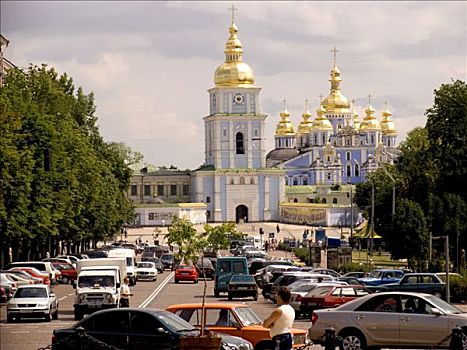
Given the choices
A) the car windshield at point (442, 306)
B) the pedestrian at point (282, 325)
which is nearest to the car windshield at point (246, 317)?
the car windshield at point (442, 306)

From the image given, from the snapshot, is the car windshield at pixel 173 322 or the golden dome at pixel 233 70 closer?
the car windshield at pixel 173 322

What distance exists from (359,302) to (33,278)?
26.3m

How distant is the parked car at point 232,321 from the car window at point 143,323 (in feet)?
4.75

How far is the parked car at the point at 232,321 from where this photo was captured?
86.7ft

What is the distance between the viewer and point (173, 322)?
988 inches

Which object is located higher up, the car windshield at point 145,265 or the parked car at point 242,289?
the car windshield at point 145,265

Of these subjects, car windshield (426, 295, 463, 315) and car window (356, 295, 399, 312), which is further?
car windshield (426, 295, 463, 315)

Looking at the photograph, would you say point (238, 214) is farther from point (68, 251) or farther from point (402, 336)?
point (402, 336)

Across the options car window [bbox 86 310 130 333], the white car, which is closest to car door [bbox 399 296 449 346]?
car window [bbox 86 310 130 333]

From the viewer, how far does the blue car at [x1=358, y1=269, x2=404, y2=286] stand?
51.0 meters

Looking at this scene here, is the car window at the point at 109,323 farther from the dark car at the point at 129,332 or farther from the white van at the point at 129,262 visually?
the white van at the point at 129,262

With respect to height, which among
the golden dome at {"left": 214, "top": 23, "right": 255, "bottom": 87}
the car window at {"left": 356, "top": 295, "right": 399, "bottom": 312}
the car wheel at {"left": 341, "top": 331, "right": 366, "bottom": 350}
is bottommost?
the car wheel at {"left": 341, "top": 331, "right": 366, "bottom": 350}

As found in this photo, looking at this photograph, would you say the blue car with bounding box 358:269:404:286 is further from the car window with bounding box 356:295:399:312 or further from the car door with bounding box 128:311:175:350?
the car door with bounding box 128:311:175:350

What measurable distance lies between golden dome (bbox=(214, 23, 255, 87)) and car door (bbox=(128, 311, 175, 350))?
555 feet
